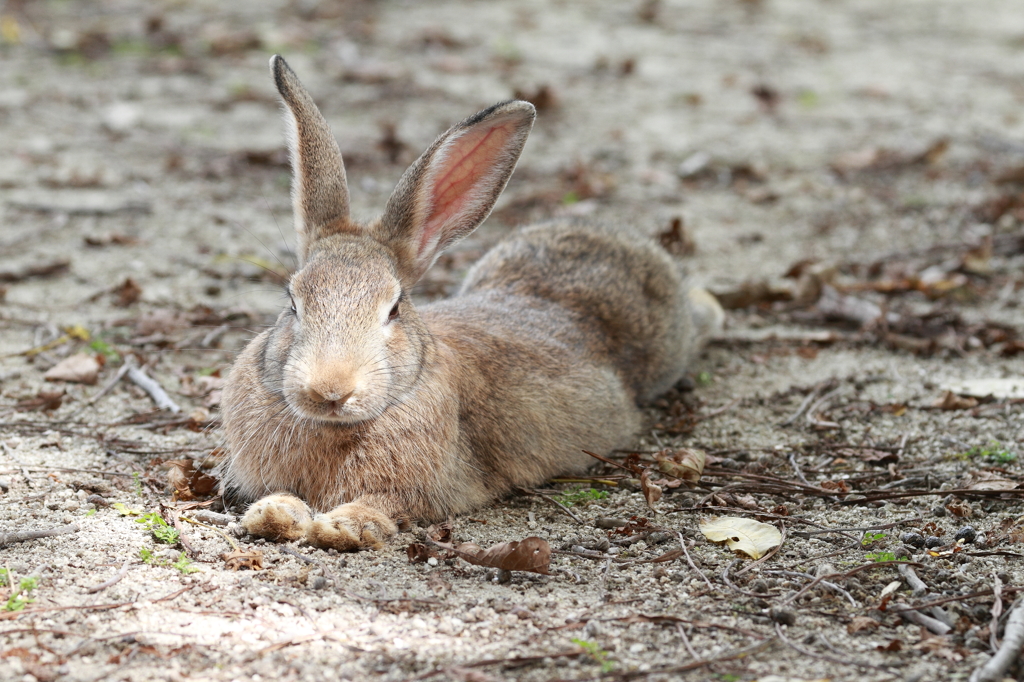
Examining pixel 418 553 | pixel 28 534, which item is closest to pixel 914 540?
pixel 418 553

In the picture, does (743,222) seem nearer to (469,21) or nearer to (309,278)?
(309,278)

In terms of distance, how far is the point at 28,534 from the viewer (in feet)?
11.9

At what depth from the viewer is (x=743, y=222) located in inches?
328

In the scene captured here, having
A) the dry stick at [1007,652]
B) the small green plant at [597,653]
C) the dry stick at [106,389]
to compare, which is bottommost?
the dry stick at [106,389]

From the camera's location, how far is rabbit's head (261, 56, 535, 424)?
3756mm

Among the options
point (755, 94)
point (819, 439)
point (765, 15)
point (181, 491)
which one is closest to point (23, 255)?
point (181, 491)

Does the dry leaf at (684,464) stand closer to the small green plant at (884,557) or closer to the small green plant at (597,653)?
the small green plant at (884,557)

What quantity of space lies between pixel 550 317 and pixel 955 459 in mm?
2072

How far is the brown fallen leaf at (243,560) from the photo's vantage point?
141 inches

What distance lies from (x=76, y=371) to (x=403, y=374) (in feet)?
7.51

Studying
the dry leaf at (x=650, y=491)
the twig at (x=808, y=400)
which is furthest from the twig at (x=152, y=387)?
the twig at (x=808, y=400)

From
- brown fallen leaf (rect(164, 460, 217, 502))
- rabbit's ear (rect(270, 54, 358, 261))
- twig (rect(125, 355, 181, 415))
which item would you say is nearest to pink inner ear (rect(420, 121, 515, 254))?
rabbit's ear (rect(270, 54, 358, 261))

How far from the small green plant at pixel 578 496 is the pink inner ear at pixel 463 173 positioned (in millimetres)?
1291

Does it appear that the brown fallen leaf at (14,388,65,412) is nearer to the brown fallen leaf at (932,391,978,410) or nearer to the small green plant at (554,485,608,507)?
the small green plant at (554,485,608,507)
